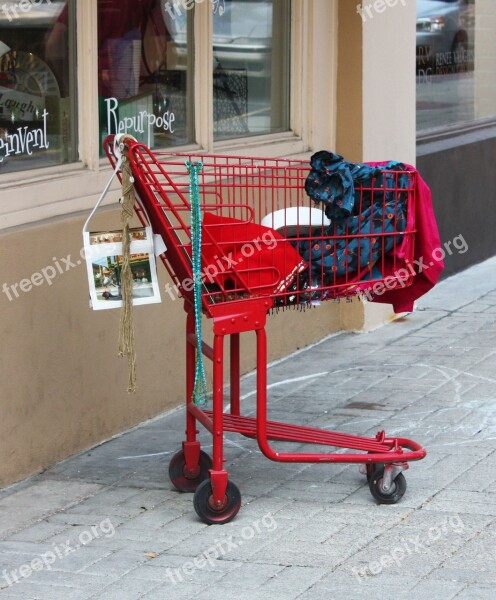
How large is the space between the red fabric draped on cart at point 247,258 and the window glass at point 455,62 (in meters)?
5.39

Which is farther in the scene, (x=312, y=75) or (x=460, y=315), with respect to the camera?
(x=460, y=315)

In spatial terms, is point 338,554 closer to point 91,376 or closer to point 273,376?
point 91,376

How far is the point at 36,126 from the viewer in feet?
17.8

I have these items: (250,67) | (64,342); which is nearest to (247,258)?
(64,342)

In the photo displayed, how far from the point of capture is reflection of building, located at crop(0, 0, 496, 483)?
519cm

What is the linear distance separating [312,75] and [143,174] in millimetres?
3271

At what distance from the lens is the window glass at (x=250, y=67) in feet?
22.5

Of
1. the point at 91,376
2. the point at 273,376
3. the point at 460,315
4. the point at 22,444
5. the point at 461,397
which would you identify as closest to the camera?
the point at 22,444

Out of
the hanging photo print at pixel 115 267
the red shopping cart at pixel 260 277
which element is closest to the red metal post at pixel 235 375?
the red shopping cart at pixel 260 277

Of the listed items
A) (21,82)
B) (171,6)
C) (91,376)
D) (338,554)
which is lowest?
(338,554)

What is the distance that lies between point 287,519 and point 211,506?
304 millimetres

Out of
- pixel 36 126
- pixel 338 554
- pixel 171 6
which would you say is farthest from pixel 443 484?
pixel 171 6

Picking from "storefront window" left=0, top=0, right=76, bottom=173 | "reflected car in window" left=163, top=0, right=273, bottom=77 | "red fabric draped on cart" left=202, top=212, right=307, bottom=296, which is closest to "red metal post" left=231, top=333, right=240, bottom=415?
"red fabric draped on cart" left=202, top=212, right=307, bottom=296

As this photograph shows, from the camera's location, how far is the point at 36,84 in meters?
5.40
